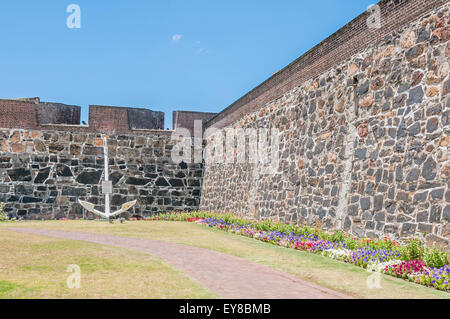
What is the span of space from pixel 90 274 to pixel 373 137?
7.09 m

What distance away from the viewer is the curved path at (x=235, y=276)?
5.67 m

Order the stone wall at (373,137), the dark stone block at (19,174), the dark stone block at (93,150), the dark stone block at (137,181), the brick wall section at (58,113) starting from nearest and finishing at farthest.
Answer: the stone wall at (373,137) < the dark stone block at (19,174) < the dark stone block at (93,150) < the dark stone block at (137,181) < the brick wall section at (58,113)

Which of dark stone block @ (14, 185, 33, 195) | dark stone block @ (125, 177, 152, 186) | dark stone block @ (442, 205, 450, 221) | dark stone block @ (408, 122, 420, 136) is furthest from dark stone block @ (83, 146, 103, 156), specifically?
dark stone block @ (442, 205, 450, 221)

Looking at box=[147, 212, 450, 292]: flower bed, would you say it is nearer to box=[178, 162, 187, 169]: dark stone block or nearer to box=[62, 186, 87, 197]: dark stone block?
box=[178, 162, 187, 169]: dark stone block

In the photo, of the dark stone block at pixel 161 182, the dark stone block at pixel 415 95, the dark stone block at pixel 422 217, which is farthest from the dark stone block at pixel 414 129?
the dark stone block at pixel 161 182

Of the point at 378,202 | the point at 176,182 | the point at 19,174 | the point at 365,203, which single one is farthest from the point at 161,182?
the point at 378,202

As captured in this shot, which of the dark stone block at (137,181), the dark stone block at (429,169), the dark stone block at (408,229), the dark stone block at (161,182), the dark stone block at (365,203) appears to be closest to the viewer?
the dark stone block at (429,169)

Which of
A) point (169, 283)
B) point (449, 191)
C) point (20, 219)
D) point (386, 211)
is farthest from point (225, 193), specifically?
point (169, 283)

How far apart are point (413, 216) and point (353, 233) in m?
2.03

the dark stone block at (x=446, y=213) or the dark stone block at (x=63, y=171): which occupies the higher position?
the dark stone block at (x=63, y=171)

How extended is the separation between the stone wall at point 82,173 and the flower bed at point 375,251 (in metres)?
9.76

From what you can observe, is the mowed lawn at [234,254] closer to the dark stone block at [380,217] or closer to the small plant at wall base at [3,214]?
the dark stone block at [380,217]

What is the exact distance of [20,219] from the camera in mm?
20766

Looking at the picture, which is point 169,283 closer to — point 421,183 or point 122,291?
point 122,291
